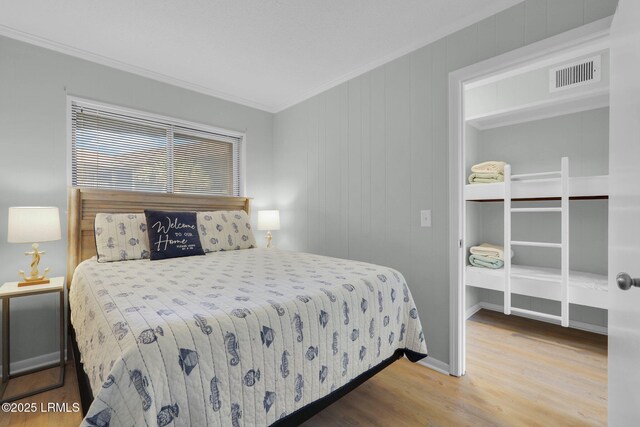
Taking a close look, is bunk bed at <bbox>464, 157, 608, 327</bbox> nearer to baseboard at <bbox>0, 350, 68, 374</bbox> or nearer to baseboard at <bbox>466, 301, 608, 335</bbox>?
baseboard at <bbox>466, 301, 608, 335</bbox>

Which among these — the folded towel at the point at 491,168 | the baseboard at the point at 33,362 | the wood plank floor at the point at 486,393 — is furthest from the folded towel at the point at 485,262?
the baseboard at the point at 33,362

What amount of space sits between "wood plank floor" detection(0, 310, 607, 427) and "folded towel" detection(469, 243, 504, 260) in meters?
0.88

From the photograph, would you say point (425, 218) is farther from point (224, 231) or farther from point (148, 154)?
point (148, 154)

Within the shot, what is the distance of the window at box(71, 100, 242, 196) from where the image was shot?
2.59 metres

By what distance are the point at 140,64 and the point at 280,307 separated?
2.71 meters

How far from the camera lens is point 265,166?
150 inches

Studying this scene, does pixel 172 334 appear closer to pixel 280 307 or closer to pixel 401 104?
pixel 280 307

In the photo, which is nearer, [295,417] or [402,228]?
[295,417]

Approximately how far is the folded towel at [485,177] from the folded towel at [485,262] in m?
0.83

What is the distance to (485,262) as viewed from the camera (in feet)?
10.6

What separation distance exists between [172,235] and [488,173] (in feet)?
10.4

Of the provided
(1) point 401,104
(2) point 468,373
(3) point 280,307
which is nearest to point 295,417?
(3) point 280,307

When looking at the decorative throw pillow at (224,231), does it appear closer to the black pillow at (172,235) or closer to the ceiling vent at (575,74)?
the black pillow at (172,235)

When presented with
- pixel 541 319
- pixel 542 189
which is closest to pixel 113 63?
pixel 542 189
